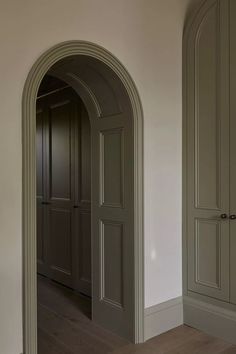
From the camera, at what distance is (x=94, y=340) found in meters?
2.78

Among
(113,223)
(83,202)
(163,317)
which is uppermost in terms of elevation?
(83,202)

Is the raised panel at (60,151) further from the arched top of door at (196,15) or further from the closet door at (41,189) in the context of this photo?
the arched top of door at (196,15)

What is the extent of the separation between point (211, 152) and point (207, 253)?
2.71 ft

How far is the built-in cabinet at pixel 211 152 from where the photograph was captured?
2.73 metres

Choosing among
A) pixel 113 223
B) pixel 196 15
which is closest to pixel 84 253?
pixel 113 223

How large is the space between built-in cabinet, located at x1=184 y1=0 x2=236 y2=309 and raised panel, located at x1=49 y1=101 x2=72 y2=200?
149 cm

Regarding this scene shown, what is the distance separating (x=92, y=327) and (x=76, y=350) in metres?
0.40

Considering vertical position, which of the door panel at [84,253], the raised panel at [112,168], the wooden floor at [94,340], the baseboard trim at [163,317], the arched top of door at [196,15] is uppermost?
the arched top of door at [196,15]

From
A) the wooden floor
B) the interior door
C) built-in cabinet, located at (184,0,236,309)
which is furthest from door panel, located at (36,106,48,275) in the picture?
built-in cabinet, located at (184,0,236,309)

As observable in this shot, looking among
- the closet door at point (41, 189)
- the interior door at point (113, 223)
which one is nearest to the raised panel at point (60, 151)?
the closet door at point (41, 189)

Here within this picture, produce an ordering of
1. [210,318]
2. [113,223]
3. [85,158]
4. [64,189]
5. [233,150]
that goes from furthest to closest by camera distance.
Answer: [64,189], [85,158], [113,223], [210,318], [233,150]

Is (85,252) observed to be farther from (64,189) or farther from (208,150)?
(208,150)

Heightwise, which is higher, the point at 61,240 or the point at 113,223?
the point at 113,223

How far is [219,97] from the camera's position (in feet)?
9.21
